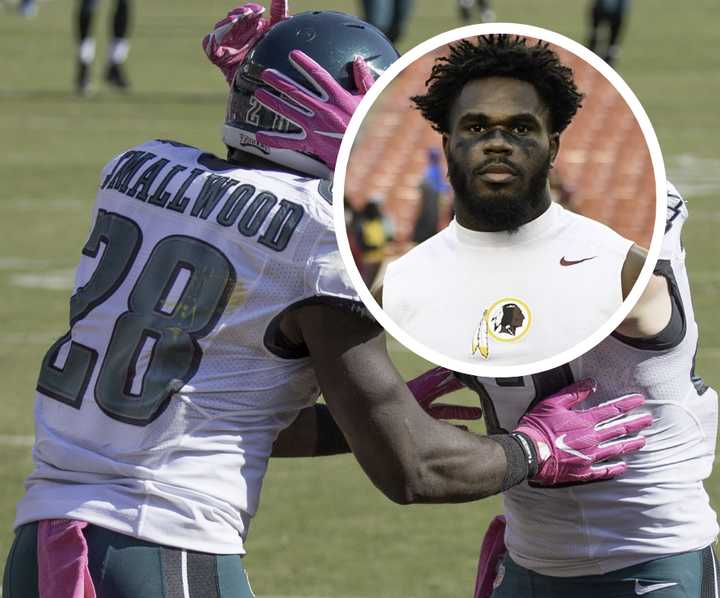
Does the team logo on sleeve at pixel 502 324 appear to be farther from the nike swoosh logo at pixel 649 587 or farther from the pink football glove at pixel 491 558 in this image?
the pink football glove at pixel 491 558

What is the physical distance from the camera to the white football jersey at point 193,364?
3.52 meters

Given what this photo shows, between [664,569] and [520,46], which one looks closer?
[520,46]

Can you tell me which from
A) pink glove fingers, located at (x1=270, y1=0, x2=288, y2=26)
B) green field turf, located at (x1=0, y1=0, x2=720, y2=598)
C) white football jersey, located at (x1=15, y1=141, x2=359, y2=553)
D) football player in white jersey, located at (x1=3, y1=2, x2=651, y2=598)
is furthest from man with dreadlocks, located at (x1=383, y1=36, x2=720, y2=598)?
green field turf, located at (x1=0, y1=0, x2=720, y2=598)

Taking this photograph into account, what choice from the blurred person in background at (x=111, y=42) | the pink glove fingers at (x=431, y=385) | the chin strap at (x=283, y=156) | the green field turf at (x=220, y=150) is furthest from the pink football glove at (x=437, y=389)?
the blurred person in background at (x=111, y=42)

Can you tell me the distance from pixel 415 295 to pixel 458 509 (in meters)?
4.10

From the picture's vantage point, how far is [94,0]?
19.5 m

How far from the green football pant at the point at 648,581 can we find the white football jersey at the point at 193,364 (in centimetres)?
79

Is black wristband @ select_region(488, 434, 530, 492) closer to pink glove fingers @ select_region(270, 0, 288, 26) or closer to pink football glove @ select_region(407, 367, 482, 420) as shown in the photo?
pink football glove @ select_region(407, 367, 482, 420)

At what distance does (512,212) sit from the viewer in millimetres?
3164

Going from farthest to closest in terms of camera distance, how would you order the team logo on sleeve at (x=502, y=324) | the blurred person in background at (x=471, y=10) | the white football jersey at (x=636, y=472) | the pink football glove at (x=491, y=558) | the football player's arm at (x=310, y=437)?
the blurred person in background at (x=471, y=10) < the pink football glove at (x=491, y=558) < the football player's arm at (x=310, y=437) < the white football jersey at (x=636, y=472) < the team logo on sleeve at (x=502, y=324)

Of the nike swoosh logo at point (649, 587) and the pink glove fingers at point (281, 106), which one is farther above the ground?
the pink glove fingers at point (281, 106)

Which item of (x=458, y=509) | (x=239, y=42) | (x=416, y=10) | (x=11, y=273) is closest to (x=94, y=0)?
(x=11, y=273)

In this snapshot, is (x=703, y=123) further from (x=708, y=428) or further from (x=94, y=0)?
(x=708, y=428)

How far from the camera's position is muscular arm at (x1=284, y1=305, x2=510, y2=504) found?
11.2ft
